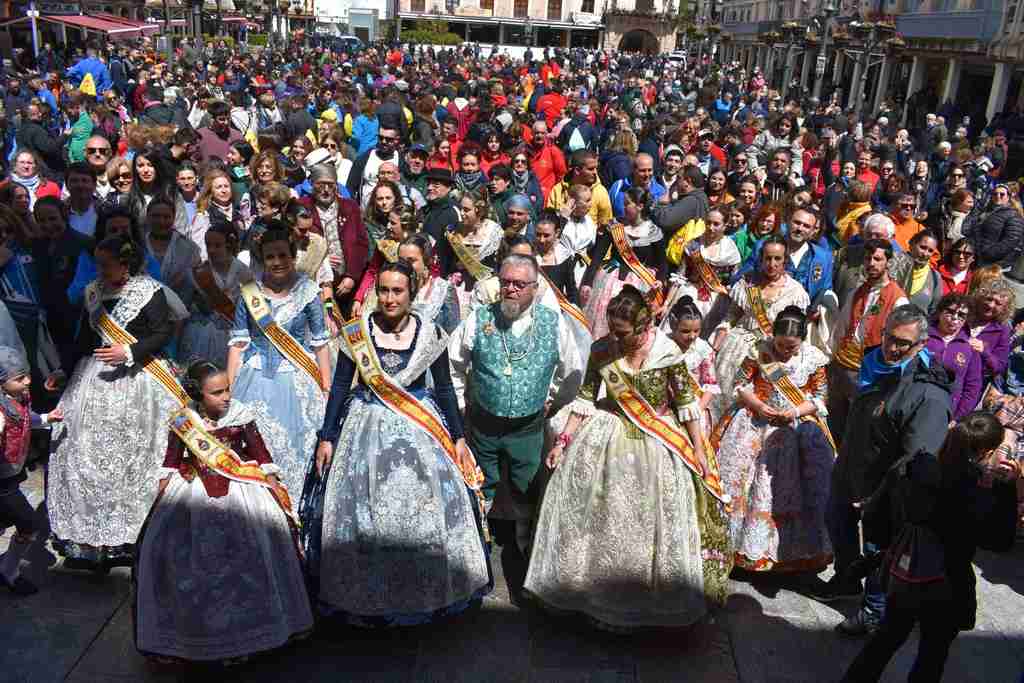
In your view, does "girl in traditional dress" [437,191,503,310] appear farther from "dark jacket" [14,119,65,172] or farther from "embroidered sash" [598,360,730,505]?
"dark jacket" [14,119,65,172]

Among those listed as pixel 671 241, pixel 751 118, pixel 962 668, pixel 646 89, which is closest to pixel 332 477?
pixel 962 668

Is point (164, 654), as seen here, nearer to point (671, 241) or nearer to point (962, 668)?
point (962, 668)

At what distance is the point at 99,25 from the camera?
90.7 ft

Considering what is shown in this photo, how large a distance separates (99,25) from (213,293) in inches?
1047

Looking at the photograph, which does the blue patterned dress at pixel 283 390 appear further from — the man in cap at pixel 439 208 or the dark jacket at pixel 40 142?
the dark jacket at pixel 40 142

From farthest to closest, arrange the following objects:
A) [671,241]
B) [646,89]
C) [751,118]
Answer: [646,89] < [751,118] < [671,241]

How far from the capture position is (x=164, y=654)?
11.7 feet

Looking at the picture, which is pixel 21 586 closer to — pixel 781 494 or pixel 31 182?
pixel 781 494

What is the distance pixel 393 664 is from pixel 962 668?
2.64m

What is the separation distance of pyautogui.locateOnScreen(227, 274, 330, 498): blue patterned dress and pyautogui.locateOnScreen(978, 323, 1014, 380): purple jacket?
12.7 feet

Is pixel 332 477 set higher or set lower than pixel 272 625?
higher

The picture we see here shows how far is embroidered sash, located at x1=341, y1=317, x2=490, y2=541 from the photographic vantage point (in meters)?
3.99

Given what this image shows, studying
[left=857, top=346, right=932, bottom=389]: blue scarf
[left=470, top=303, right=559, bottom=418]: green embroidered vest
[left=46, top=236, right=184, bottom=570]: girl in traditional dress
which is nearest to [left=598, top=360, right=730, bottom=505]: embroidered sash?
[left=470, top=303, right=559, bottom=418]: green embroidered vest

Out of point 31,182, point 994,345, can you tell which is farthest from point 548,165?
point 994,345
